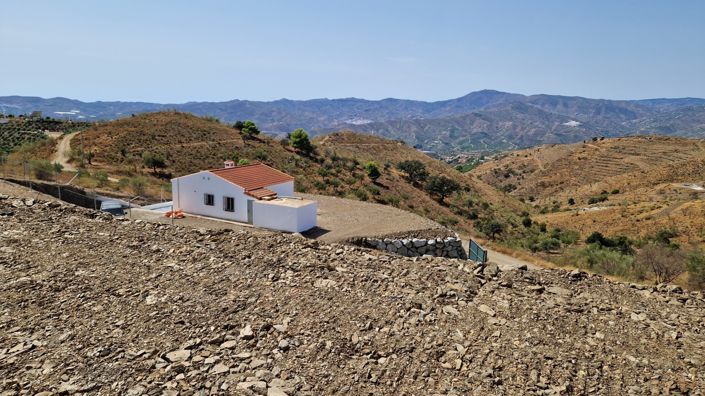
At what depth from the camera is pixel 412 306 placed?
7.21 m

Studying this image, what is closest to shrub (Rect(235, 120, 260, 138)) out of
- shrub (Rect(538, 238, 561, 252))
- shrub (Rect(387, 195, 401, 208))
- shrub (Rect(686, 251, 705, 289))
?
shrub (Rect(387, 195, 401, 208))

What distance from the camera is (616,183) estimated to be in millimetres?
58469

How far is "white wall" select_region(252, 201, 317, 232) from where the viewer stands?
58.4ft

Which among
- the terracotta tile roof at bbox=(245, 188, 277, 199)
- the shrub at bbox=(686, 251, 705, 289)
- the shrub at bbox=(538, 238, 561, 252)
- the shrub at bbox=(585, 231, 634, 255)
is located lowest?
the shrub at bbox=(538, 238, 561, 252)

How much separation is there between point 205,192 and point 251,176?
215 centimetres

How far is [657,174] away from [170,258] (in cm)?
6355

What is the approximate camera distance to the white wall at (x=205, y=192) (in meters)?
19.4

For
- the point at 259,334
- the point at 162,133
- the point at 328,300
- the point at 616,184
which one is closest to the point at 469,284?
the point at 328,300

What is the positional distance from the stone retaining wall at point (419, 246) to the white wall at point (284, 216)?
9.04ft

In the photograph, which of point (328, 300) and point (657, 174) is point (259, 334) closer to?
point (328, 300)

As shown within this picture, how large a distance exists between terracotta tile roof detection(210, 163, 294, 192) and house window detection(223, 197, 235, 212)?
781 millimetres

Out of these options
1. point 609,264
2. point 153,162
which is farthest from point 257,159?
point 609,264

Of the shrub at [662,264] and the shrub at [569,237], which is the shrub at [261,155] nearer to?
the shrub at [569,237]

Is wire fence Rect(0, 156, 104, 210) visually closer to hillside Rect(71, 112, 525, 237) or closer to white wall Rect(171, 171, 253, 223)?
white wall Rect(171, 171, 253, 223)
